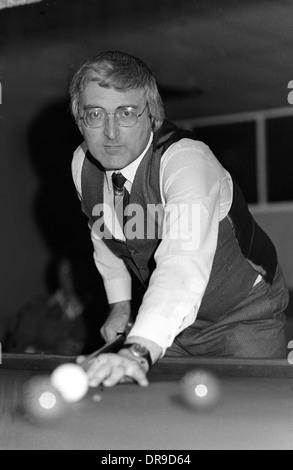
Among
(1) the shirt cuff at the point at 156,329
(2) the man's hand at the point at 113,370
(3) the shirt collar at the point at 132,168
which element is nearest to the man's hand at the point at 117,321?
(3) the shirt collar at the point at 132,168

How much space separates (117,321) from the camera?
7.48 ft

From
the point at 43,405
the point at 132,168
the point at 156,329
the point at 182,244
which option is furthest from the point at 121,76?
the point at 43,405

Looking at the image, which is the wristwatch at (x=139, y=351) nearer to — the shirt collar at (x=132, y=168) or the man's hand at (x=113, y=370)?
the man's hand at (x=113, y=370)

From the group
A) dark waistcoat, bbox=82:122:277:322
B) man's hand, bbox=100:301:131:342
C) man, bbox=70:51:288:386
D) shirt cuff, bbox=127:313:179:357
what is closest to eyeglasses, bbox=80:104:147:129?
man, bbox=70:51:288:386

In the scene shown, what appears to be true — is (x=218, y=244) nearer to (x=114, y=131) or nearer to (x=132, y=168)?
(x=132, y=168)

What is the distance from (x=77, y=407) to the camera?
1.46 m

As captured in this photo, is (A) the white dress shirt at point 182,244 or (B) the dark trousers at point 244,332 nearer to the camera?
(A) the white dress shirt at point 182,244

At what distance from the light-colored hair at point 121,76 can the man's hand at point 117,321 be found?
2.07ft

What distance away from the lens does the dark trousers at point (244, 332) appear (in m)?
2.13

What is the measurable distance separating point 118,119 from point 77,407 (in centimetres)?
69

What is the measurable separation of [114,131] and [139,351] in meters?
0.62

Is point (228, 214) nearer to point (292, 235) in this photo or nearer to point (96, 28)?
point (96, 28)

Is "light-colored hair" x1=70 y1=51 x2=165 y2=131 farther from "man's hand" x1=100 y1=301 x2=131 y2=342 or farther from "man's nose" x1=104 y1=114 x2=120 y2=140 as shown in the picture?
"man's hand" x1=100 y1=301 x2=131 y2=342
